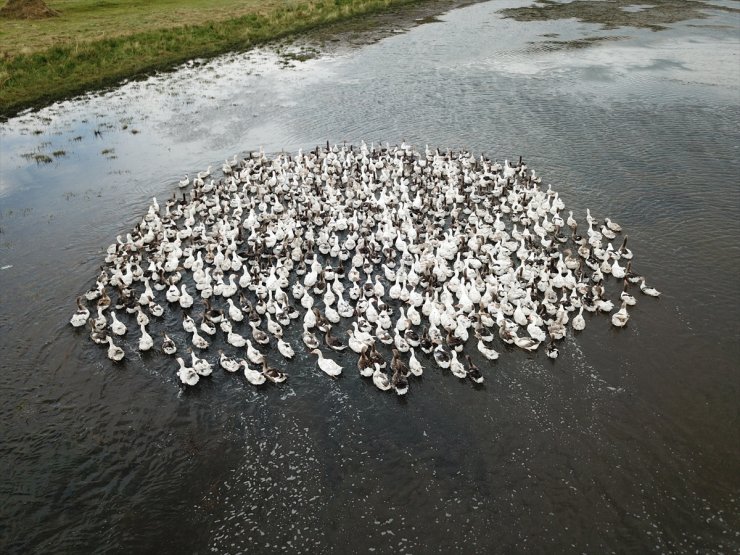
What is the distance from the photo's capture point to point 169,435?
17.2 meters

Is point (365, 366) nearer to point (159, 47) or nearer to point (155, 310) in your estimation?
point (155, 310)

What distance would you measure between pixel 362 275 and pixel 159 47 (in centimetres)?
5216

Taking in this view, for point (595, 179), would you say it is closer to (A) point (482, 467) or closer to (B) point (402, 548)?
(A) point (482, 467)

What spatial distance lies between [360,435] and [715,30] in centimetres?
6895

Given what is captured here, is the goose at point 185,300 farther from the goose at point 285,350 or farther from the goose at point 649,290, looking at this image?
the goose at point 649,290

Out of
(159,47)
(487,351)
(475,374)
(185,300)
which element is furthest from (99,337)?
(159,47)

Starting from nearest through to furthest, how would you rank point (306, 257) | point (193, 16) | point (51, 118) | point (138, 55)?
point (306, 257) → point (51, 118) → point (138, 55) → point (193, 16)

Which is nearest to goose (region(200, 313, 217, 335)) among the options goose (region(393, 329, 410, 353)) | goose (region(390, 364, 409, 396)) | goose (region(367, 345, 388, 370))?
goose (region(367, 345, 388, 370))

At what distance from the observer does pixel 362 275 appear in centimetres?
2394

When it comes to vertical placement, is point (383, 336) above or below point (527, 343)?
above

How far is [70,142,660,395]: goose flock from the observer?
65.0ft

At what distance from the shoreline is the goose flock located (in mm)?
31202

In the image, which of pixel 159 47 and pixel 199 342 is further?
pixel 159 47

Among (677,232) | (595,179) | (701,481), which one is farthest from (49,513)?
(595,179)
